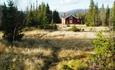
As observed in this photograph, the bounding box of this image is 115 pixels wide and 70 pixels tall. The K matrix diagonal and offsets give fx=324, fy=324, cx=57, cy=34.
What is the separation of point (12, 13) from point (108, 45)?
15655 millimetres

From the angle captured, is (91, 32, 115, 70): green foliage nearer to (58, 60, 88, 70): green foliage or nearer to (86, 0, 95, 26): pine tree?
(58, 60, 88, 70): green foliage

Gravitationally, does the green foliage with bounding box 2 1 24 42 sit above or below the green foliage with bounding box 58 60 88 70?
above

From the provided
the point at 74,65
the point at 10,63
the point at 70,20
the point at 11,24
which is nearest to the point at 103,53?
the point at 74,65

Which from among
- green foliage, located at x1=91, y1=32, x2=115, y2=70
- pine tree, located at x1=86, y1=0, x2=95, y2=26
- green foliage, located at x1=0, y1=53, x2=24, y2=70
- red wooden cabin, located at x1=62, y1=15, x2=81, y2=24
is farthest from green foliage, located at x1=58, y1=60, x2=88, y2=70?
red wooden cabin, located at x1=62, y1=15, x2=81, y2=24

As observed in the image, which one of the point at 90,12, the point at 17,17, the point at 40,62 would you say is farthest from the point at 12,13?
the point at 90,12

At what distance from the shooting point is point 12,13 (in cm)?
3092

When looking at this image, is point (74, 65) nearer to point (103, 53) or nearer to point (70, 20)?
point (103, 53)

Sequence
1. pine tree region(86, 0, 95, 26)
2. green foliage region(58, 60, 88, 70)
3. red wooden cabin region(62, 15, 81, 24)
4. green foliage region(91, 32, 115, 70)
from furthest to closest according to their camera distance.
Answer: red wooden cabin region(62, 15, 81, 24) → pine tree region(86, 0, 95, 26) → green foliage region(58, 60, 88, 70) → green foliage region(91, 32, 115, 70)

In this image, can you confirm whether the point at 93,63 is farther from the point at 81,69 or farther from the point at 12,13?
the point at 12,13

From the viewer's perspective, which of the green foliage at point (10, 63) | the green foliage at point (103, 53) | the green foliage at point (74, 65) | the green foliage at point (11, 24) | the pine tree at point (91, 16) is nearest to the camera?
the green foliage at point (103, 53)

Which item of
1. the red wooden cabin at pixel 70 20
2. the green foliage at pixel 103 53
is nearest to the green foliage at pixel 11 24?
the green foliage at pixel 103 53

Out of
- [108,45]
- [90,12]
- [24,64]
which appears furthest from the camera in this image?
[90,12]

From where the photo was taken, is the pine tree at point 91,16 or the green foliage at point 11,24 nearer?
the green foliage at point 11,24

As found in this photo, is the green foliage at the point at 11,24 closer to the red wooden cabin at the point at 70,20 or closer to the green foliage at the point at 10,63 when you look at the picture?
the green foliage at the point at 10,63
